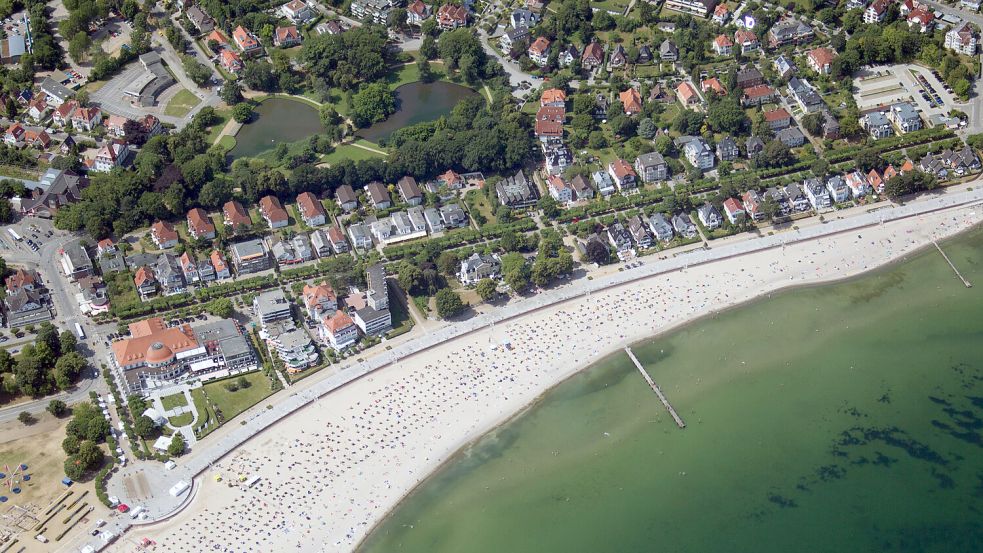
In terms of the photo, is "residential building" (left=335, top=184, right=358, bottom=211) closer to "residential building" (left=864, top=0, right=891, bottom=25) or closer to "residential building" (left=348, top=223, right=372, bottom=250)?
"residential building" (left=348, top=223, right=372, bottom=250)

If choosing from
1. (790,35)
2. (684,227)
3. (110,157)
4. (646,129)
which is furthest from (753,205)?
(110,157)

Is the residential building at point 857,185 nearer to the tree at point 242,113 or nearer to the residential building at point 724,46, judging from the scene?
the residential building at point 724,46

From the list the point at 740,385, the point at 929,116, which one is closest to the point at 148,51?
the point at 740,385

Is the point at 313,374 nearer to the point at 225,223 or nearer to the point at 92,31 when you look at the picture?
the point at 225,223

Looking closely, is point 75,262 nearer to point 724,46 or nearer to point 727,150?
point 727,150

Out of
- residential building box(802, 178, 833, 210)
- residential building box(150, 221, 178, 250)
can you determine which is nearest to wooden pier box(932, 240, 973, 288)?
residential building box(802, 178, 833, 210)
